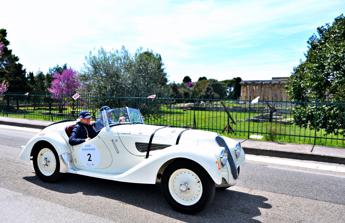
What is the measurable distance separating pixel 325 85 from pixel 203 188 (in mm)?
11073

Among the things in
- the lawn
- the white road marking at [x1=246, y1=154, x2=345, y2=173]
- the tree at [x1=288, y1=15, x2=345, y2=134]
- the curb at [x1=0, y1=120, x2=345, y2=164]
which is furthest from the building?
the white road marking at [x1=246, y1=154, x2=345, y2=173]

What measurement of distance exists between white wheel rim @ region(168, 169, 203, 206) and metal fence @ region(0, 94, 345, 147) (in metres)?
7.27

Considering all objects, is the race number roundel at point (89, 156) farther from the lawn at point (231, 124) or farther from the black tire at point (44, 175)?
the lawn at point (231, 124)

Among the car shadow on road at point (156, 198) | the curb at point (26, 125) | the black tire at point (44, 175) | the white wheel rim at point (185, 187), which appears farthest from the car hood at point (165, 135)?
the curb at point (26, 125)

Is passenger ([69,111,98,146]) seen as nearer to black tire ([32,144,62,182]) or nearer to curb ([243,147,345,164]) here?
black tire ([32,144,62,182])

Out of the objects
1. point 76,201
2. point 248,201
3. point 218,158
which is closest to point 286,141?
point 248,201

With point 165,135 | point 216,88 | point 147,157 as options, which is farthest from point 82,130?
point 216,88

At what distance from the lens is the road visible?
418 cm

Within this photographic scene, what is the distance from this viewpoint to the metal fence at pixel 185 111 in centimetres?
1234

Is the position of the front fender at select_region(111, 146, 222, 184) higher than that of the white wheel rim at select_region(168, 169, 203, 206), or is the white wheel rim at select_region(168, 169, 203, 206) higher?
the front fender at select_region(111, 146, 222, 184)

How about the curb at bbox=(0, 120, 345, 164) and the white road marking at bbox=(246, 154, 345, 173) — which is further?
the curb at bbox=(0, 120, 345, 164)

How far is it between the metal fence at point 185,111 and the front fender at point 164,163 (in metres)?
7.29

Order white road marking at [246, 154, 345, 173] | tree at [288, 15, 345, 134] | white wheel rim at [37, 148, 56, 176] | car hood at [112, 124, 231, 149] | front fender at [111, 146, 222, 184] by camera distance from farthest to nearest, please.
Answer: tree at [288, 15, 345, 134] < white road marking at [246, 154, 345, 173] < white wheel rim at [37, 148, 56, 176] < car hood at [112, 124, 231, 149] < front fender at [111, 146, 222, 184]

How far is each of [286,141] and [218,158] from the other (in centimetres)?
732
